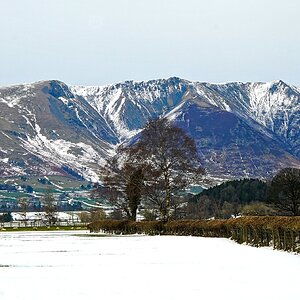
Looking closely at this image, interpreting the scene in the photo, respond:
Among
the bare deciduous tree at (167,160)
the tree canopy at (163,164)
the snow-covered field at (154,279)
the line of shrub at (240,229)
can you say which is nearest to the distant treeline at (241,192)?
the tree canopy at (163,164)

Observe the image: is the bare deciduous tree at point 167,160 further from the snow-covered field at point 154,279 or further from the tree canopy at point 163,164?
the snow-covered field at point 154,279

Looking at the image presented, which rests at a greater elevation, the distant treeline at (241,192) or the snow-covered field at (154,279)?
the distant treeline at (241,192)

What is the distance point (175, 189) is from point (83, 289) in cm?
4784

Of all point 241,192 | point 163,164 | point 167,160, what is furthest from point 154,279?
point 241,192

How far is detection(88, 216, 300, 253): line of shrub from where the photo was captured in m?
26.8

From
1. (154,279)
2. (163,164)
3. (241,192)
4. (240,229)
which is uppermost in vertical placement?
(241,192)

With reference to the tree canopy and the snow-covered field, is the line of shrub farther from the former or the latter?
the snow-covered field

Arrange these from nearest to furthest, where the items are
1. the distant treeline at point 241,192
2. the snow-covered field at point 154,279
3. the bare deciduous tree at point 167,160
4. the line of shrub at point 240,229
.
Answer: the snow-covered field at point 154,279, the line of shrub at point 240,229, the bare deciduous tree at point 167,160, the distant treeline at point 241,192

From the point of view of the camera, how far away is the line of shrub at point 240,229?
2677 centimetres

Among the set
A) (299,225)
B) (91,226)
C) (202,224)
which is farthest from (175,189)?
(299,225)

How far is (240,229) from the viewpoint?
37.0 meters

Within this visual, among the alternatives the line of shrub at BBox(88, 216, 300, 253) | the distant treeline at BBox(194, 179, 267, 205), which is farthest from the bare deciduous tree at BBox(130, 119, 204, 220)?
the distant treeline at BBox(194, 179, 267, 205)

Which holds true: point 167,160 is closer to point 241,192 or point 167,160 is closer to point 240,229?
point 240,229

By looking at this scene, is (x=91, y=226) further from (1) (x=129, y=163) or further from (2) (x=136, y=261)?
(2) (x=136, y=261)
